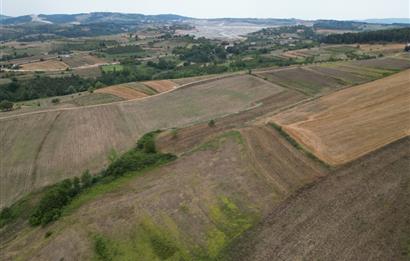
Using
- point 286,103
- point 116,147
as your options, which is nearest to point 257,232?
point 116,147

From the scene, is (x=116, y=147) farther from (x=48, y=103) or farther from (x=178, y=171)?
(x=48, y=103)

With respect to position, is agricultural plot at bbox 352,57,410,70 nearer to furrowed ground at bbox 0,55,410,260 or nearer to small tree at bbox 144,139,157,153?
furrowed ground at bbox 0,55,410,260

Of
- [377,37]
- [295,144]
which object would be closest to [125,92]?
[295,144]

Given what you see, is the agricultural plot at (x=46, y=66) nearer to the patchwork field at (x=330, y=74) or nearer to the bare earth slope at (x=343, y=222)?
the patchwork field at (x=330, y=74)

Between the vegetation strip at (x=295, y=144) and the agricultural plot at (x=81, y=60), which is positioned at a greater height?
the vegetation strip at (x=295, y=144)

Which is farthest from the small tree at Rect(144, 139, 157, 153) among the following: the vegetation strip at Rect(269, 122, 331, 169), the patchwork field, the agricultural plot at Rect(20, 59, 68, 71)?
the agricultural plot at Rect(20, 59, 68, 71)

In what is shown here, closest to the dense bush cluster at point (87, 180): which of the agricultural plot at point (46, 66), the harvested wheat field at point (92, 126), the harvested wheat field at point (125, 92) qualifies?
the harvested wheat field at point (92, 126)
